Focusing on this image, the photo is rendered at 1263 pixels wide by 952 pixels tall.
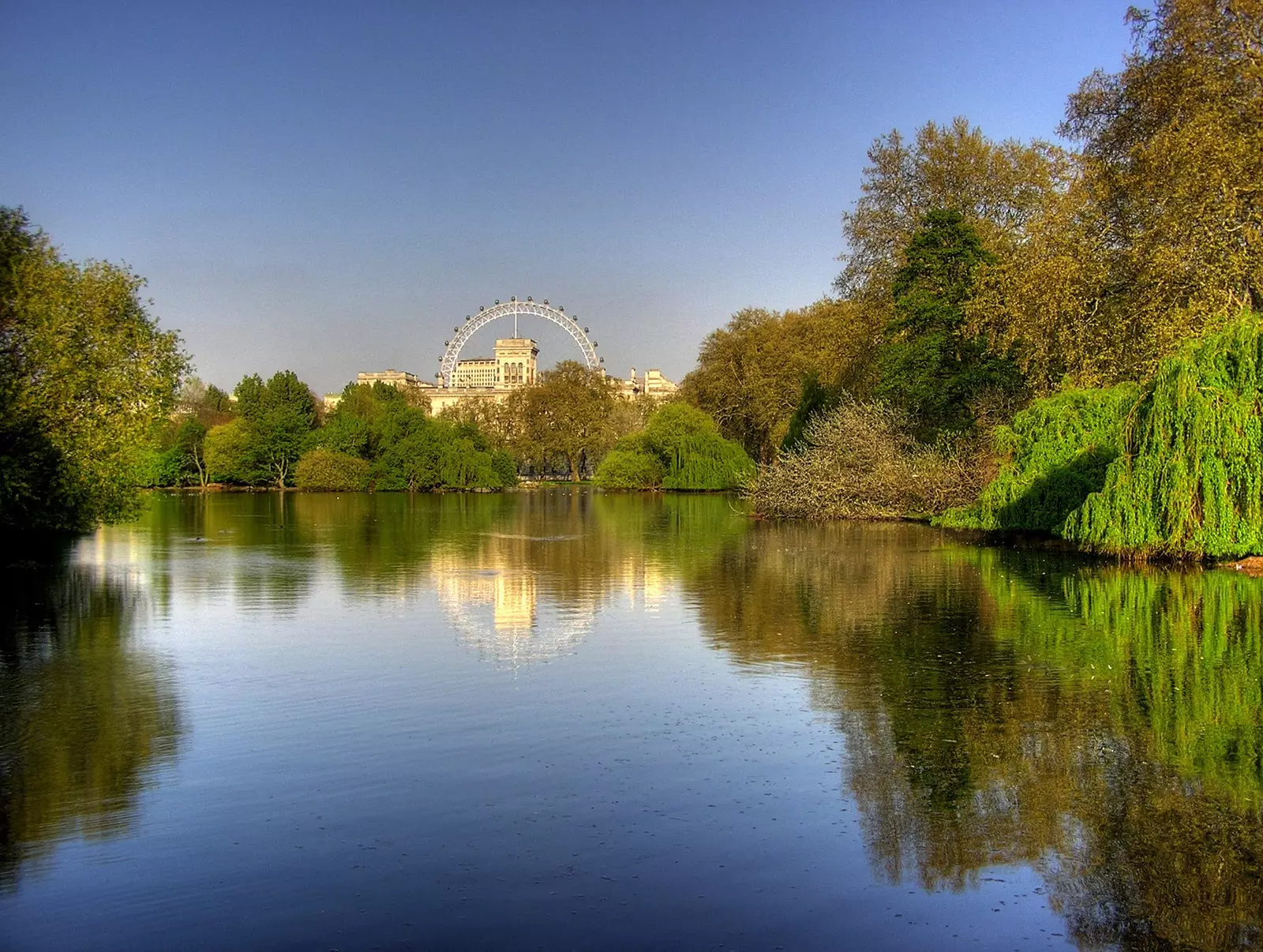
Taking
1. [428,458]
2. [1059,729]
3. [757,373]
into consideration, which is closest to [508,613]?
[1059,729]

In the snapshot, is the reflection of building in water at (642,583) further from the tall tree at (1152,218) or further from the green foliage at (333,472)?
the green foliage at (333,472)

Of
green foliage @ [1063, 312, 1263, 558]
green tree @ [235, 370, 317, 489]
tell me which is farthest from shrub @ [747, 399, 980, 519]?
green tree @ [235, 370, 317, 489]

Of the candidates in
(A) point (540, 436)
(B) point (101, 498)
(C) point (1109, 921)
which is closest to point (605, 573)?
(B) point (101, 498)

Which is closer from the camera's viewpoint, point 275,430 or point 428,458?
point 428,458

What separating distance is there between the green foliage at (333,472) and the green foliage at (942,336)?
4708cm

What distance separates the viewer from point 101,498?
21.6m

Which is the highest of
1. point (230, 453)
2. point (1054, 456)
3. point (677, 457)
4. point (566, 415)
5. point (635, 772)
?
point (566, 415)

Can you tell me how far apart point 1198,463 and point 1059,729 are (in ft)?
44.4

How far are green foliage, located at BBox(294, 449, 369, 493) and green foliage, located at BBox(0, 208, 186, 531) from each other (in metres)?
52.1

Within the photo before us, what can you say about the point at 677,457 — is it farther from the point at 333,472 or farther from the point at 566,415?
the point at 333,472

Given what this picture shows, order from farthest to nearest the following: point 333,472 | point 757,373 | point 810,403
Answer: point 333,472
point 757,373
point 810,403

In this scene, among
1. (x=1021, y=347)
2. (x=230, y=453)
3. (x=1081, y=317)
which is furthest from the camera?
(x=230, y=453)

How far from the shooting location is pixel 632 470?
72625mm

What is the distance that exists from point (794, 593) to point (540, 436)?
240 ft
